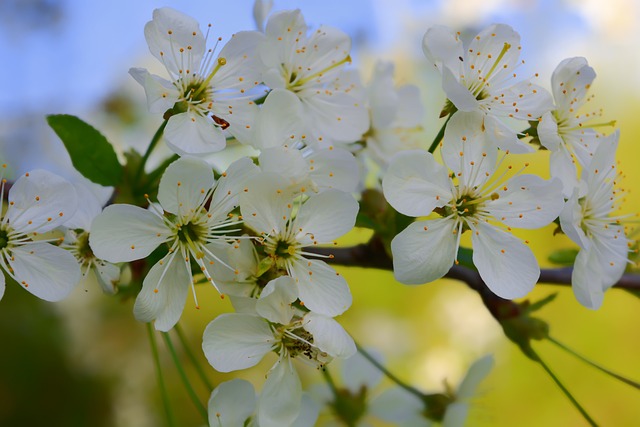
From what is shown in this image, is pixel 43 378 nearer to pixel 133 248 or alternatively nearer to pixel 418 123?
pixel 418 123

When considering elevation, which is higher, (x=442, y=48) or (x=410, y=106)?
(x=442, y=48)

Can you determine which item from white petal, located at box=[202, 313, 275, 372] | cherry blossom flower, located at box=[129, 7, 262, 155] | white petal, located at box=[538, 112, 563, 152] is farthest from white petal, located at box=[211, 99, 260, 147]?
white petal, located at box=[538, 112, 563, 152]

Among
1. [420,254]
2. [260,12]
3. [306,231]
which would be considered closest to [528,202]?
[420,254]

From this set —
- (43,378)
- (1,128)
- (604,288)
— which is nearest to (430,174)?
(604,288)

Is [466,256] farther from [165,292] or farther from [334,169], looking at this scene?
[165,292]

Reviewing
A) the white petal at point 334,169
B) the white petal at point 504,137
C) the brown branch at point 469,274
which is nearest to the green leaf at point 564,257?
the brown branch at point 469,274

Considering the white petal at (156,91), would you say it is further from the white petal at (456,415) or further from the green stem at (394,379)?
the white petal at (456,415)

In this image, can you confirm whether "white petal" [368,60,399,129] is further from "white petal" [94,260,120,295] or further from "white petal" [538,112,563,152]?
"white petal" [94,260,120,295]
